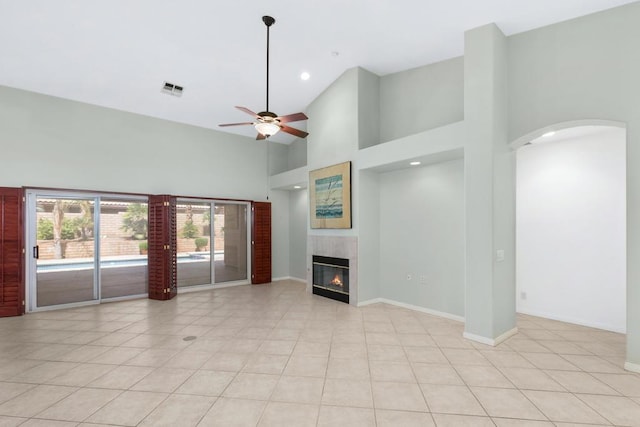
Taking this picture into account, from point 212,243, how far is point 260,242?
1179 millimetres

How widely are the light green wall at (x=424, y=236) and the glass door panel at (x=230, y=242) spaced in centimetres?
380

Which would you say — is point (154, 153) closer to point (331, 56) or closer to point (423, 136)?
point (331, 56)

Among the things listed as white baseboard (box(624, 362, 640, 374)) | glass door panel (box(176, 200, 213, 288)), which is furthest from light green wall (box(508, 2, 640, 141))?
glass door panel (box(176, 200, 213, 288))

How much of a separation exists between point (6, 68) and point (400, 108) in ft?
21.3

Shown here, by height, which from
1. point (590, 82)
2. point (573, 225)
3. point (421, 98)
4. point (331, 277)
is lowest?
point (331, 277)

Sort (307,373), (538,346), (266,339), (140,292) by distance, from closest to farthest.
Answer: (307,373) → (538,346) → (266,339) → (140,292)

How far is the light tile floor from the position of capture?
95.5 inches

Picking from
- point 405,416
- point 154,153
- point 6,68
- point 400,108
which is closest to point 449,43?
point 400,108

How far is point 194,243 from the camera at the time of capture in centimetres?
720

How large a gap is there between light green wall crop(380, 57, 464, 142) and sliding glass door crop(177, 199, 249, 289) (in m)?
4.29

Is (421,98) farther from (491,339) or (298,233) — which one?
(298,233)

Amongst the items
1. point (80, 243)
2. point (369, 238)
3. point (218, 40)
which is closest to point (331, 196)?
point (369, 238)

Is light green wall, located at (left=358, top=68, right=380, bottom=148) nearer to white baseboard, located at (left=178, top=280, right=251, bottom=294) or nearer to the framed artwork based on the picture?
the framed artwork

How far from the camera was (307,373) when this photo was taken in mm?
3111
